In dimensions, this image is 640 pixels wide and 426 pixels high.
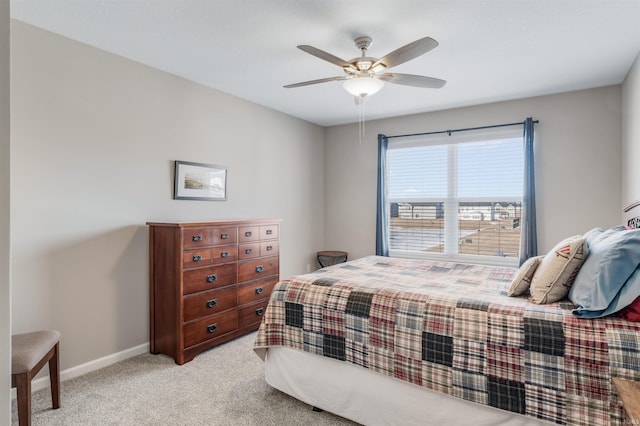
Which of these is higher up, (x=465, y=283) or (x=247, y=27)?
(x=247, y=27)

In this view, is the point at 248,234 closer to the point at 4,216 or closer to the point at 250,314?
the point at 250,314

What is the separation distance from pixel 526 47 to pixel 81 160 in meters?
3.55

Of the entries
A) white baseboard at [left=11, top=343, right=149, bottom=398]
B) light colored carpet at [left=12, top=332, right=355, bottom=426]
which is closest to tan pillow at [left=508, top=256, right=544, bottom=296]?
light colored carpet at [left=12, top=332, right=355, bottom=426]

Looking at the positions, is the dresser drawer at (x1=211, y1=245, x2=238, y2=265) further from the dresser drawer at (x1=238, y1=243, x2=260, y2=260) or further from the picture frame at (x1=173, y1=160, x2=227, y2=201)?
the picture frame at (x1=173, y1=160, x2=227, y2=201)

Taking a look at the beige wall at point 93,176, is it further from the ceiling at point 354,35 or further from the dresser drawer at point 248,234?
the dresser drawer at point 248,234

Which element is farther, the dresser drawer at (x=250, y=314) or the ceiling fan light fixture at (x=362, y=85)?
the dresser drawer at (x=250, y=314)

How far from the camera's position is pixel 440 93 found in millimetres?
3865

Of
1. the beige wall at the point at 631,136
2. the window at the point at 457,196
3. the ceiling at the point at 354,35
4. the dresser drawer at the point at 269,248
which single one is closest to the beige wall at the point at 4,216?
the ceiling at the point at 354,35

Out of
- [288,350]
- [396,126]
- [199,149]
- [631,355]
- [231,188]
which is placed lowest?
[288,350]

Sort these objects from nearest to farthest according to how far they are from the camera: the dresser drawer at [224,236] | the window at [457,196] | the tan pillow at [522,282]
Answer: the tan pillow at [522,282]
the dresser drawer at [224,236]
the window at [457,196]

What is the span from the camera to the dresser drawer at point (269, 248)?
367 cm

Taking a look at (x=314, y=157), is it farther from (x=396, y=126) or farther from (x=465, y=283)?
(x=465, y=283)

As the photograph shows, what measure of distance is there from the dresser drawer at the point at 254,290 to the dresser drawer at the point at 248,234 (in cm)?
44

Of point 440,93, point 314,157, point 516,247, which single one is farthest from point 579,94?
point 314,157
